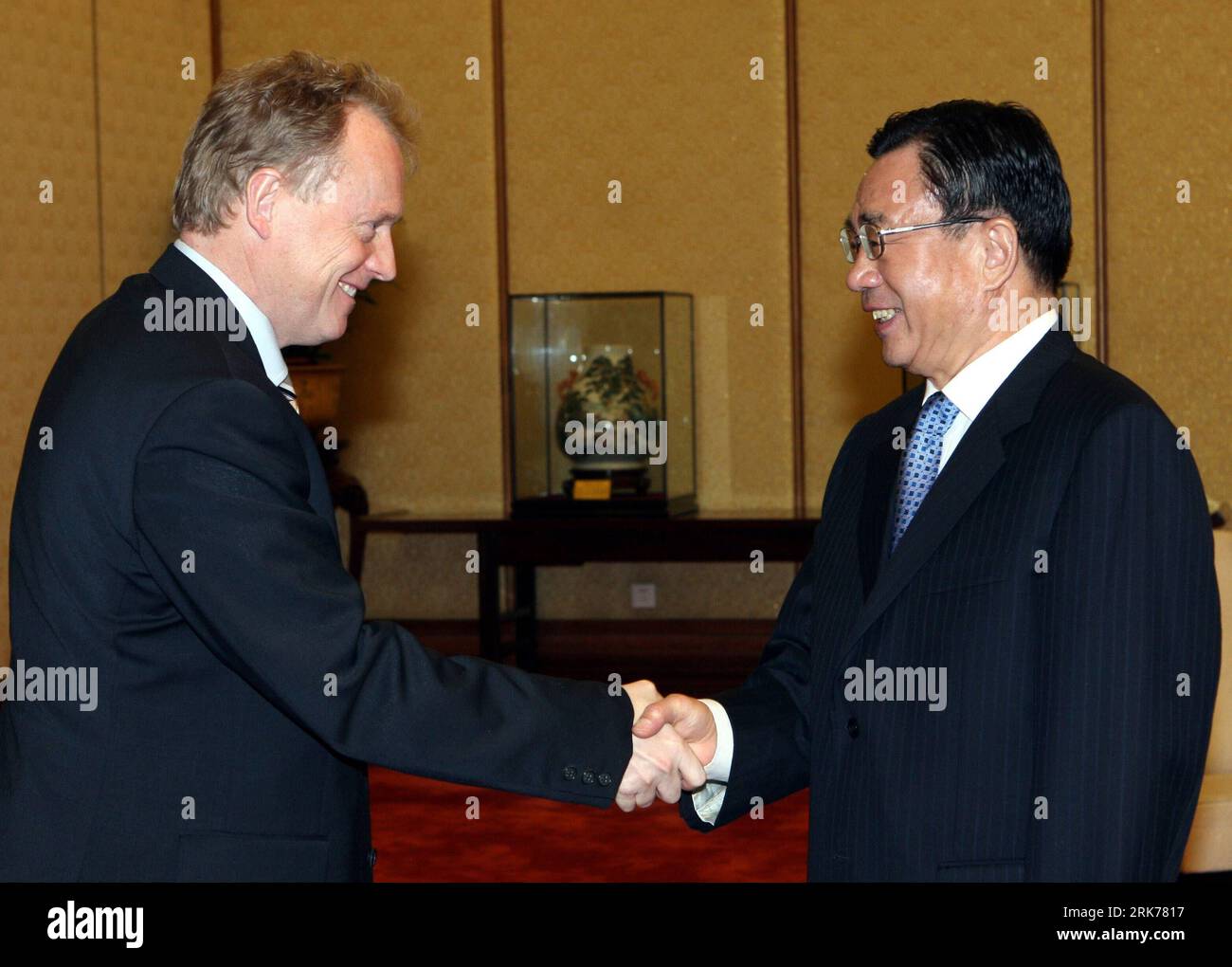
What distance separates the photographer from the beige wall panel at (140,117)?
668 cm

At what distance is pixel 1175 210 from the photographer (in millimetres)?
6625

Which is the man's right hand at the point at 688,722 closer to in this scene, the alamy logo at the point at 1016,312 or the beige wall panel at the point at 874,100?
the alamy logo at the point at 1016,312

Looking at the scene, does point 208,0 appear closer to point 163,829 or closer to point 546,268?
point 546,268

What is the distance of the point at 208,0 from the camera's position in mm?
7508

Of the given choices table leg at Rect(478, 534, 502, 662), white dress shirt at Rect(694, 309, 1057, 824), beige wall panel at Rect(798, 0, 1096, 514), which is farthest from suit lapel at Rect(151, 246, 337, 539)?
beige wall panel at Rect(798, 0, 1096, 514)

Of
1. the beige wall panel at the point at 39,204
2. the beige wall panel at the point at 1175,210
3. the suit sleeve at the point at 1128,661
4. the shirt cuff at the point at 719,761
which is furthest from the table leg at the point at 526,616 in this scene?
the suit sleeve at the point at 1128,661

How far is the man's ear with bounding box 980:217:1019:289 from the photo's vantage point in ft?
6.38

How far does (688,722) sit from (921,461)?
1.94 feet

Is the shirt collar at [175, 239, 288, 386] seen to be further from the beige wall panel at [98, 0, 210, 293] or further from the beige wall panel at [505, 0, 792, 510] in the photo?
the beige wall panel at [505, 0, 792, 510]

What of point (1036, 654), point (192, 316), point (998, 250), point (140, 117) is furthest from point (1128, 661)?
point (140, 117)

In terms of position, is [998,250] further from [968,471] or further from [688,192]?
[688,192]

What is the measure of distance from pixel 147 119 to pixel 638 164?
235 cm
